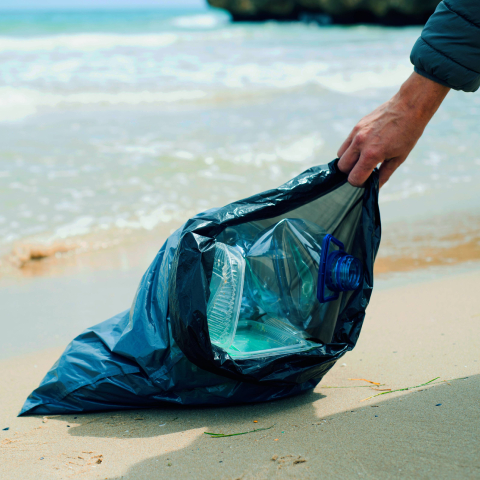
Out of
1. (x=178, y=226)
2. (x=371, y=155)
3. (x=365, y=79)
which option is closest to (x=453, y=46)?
(x=371, y=155)

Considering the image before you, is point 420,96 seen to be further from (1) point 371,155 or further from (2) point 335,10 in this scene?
(2) point 335,10

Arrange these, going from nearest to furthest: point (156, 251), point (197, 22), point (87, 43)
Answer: point (156, 251), point (87, 43), point (197, 22)

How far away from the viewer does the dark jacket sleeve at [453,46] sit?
131 centimetres

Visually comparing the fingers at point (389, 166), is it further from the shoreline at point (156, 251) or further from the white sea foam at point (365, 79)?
the white sea foam at point (365, 79)

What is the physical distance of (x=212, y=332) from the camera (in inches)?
62.0

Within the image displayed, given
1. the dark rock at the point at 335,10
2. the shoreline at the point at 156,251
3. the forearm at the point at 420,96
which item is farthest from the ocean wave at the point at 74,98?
the dark rock at the point at 335,10

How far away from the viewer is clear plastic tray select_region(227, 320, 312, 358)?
154 centimetres

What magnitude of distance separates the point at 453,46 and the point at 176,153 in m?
4.10

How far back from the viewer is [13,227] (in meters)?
3.64

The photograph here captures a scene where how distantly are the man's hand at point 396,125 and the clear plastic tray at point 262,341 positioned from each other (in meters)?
0.58

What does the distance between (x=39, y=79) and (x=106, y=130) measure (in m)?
4.70

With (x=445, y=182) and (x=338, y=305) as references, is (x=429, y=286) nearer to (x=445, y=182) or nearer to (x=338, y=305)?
(x=338, y=305)

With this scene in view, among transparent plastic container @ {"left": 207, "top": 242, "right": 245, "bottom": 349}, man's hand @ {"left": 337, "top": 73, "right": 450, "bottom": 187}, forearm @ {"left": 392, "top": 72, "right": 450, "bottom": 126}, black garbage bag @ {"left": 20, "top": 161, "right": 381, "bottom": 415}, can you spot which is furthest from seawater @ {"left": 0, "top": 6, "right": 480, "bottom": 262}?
forearm @ {"left": 392, "top": 72, "right": 450, "bottom": 126}

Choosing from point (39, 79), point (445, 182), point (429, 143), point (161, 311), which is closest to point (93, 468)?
point (161, 311)
